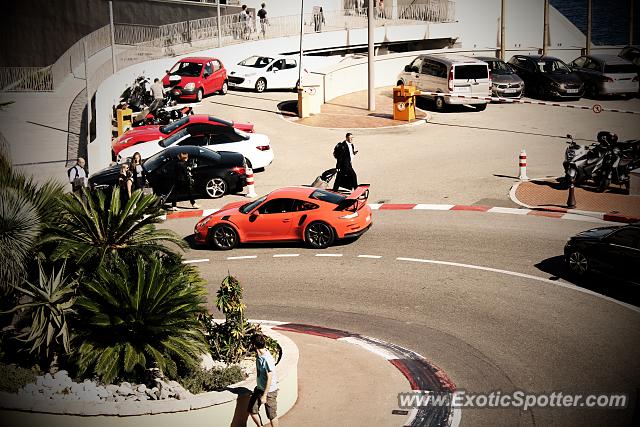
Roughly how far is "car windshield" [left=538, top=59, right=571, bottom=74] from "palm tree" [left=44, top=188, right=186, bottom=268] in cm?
2911

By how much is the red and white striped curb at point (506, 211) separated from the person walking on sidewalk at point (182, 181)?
A: 0.50 meters

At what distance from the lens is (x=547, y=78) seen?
38.4m

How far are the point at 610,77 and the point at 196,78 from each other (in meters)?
17.3

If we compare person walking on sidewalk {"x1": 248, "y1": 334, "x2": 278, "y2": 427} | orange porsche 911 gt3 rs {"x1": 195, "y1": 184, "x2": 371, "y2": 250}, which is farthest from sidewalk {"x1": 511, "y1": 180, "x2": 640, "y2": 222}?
person walking on sidewalk {"x1": 248, "y1": 334, "x2": 278, "y2": 427}

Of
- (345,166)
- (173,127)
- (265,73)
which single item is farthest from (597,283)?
(265,73)

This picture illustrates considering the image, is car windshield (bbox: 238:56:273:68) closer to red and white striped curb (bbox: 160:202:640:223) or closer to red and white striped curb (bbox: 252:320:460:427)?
red and white striped curb (bbox: 160:202:640:223)

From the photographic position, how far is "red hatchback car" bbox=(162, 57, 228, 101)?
122 feet

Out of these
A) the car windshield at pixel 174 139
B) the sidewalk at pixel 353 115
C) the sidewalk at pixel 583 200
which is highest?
the car windshield at pixel 174 139

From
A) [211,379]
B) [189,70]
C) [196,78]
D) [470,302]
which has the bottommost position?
[470,302]

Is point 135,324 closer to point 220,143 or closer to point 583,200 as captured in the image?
point 583,200

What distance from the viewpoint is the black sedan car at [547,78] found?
3797 centimetres

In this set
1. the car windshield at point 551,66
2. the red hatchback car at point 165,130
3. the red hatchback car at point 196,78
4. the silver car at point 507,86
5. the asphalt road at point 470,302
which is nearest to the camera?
the asphalt road at point 470,302

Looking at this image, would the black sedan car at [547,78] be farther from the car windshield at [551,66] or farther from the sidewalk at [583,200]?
the sidewalk at [583,200]

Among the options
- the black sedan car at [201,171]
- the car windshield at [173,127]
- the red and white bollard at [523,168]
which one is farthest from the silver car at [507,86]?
the black sedan car at [201,171]
